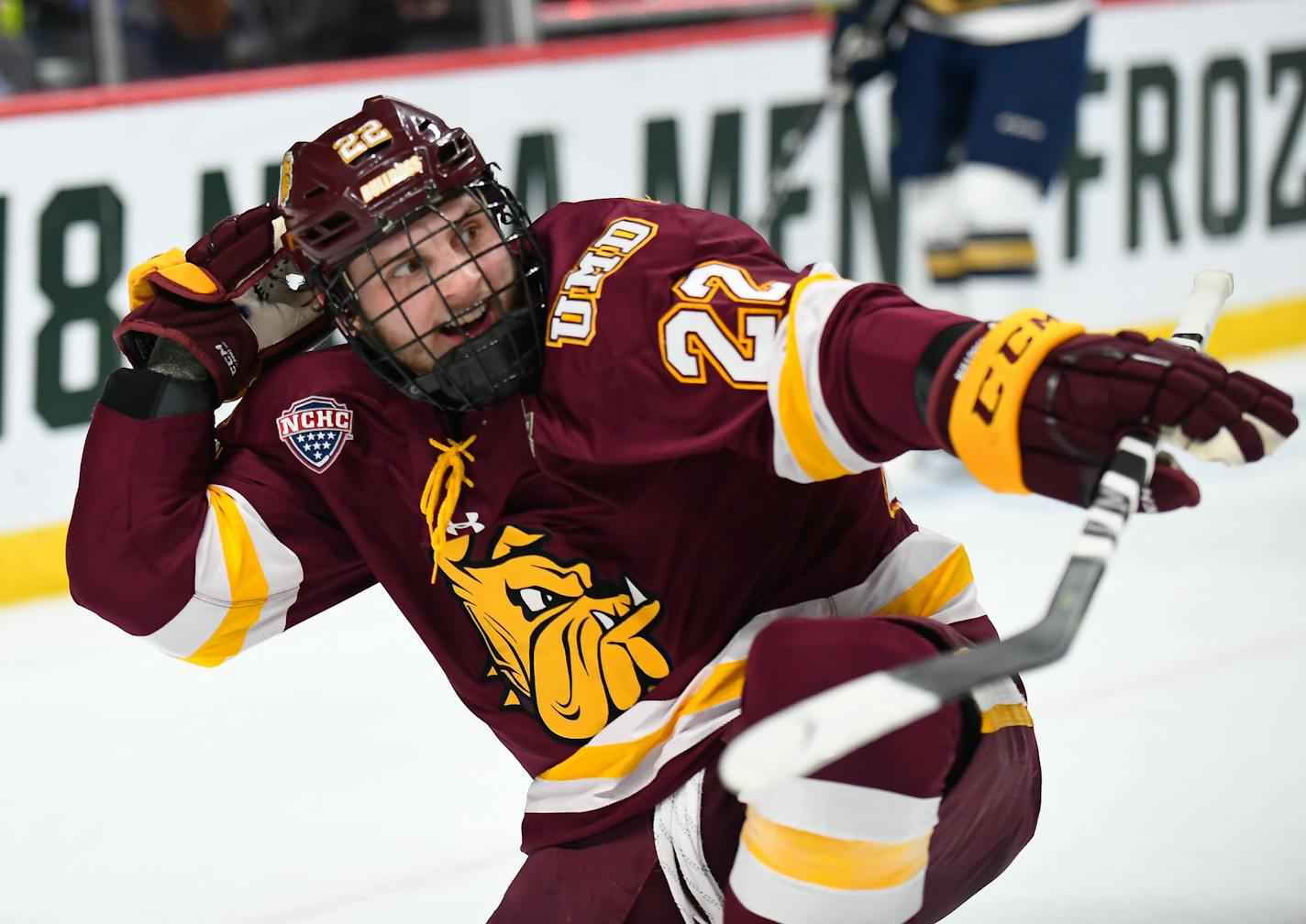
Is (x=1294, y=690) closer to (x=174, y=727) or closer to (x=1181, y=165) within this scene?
(x=174, y=727)

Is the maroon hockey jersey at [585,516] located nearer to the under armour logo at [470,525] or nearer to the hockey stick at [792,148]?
the under armour logo at [470,525]

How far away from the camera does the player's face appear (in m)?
1.39

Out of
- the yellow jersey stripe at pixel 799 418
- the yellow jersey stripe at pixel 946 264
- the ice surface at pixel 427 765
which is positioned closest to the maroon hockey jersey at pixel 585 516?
the yellow jersey stripe at pixel 799 418

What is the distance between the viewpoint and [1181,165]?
183 inches

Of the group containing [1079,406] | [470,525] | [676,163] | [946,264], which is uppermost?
[1079,406]

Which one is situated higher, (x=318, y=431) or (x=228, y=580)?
(x=318, y=431)

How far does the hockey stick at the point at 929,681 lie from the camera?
3.30ft

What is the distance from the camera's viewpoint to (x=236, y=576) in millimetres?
1543

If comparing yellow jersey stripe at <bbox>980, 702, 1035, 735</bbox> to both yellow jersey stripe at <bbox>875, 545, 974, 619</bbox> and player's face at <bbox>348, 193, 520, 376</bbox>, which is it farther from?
player's face at <bbox>348, 193, 520, 376</bbox>

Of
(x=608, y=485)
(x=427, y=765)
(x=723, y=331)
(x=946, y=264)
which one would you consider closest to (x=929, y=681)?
(x=723, y=331)

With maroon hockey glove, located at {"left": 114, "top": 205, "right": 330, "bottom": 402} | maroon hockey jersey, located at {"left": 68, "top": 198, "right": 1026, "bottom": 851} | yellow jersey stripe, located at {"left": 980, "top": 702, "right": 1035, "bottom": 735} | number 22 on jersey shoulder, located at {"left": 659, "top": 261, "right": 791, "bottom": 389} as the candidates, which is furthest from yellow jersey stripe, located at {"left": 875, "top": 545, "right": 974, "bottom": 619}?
maroon hockey glove, located at {"left": 114, "top": 205, "right": 330, "bottom": 402}

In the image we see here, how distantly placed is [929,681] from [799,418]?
0.81ft

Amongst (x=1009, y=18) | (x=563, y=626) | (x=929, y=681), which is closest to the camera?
(x=929, y=681)

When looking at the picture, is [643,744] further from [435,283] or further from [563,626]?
[435,283]
